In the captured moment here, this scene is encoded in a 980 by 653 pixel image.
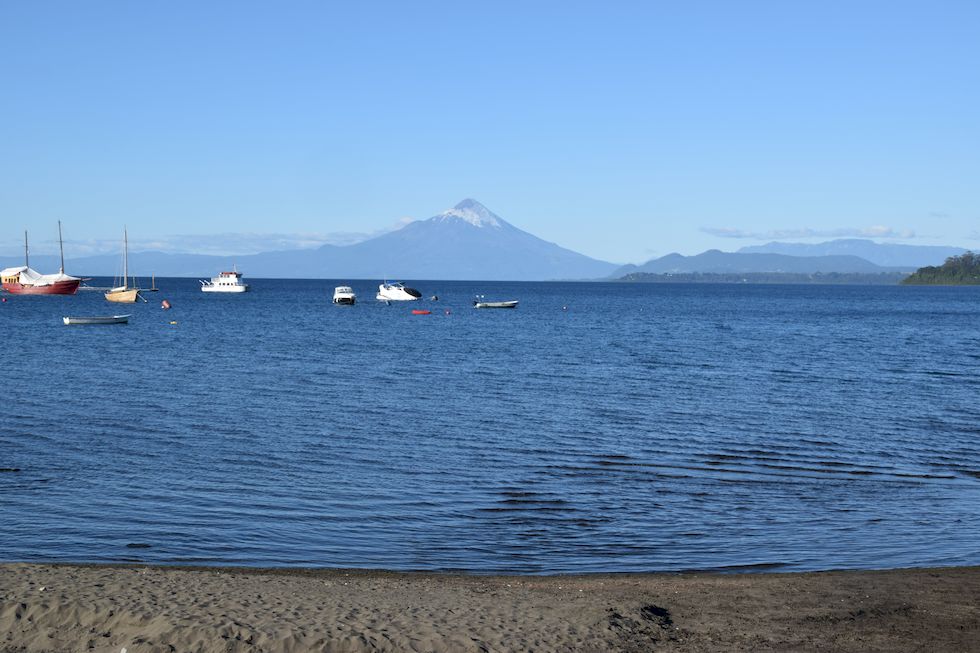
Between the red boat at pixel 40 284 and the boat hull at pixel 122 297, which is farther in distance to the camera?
the red boat at pixel 40 284

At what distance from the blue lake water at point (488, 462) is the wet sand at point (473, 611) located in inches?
70.9

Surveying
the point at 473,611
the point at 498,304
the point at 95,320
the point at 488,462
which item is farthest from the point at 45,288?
the point at 473,611

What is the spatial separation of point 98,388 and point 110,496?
22055mm

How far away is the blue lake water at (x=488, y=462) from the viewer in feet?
58.9

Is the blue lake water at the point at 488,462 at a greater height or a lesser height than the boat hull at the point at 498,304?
greater

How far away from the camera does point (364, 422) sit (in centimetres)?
3309

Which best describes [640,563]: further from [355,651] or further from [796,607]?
[355,651]

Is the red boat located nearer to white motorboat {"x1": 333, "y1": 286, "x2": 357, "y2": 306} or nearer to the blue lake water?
white motorboat {"x1": 333, "y1": 286, "x2": 357, "y2": 306}

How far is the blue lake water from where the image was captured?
58.9 ft

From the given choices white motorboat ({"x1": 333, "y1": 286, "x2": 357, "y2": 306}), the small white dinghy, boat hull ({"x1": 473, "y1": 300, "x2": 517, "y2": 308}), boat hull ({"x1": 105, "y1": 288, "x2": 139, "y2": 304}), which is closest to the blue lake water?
Answer: the small white dinghy

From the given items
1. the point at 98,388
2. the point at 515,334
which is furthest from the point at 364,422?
the point at 515,334

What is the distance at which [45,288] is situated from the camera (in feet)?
532

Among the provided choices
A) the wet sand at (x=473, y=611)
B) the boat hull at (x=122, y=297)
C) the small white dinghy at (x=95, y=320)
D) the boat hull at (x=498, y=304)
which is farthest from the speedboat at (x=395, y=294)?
the wet sand at (x=473, y=611)

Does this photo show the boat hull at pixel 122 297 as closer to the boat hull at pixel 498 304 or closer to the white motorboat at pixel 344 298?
the white motorboat at pixel 344 298
